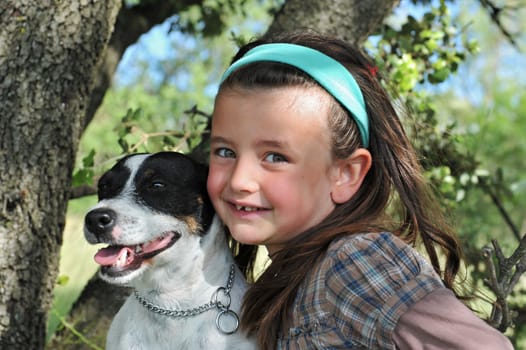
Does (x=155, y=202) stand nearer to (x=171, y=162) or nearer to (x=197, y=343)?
(x=171, y=162)

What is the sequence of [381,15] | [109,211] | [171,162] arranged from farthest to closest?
[381,15]
[171,162]
[109,211]

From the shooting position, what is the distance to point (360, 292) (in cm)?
186

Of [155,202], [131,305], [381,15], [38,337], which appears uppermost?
[381,15]

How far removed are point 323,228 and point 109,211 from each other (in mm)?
645

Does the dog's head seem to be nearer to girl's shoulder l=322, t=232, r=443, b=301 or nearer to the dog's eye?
the dog's eye

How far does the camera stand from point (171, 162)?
246 cm

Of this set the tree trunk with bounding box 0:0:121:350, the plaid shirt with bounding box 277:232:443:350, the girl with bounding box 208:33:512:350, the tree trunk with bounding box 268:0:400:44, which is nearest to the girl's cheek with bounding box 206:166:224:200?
the girl with bounding box 208:33:512:350

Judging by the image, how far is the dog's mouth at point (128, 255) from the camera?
7.41ft

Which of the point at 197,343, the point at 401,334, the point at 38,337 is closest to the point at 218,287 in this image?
the point at 197,343

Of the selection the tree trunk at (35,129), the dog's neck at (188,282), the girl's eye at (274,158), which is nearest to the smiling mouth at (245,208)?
the girl's eye at (274,158)

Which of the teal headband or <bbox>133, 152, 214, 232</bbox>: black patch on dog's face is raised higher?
the teal headband

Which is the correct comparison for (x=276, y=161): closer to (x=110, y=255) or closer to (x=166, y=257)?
(x=166, y=257)

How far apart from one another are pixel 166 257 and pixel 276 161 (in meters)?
0.49

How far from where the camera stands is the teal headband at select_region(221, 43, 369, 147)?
2.17 metres
